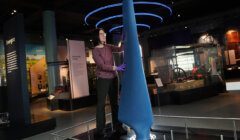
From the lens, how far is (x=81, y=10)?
35.9 feet


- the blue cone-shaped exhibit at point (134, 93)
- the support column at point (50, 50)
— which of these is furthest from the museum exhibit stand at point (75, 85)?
the blue cone-shaped exhibit at point (134, 93)

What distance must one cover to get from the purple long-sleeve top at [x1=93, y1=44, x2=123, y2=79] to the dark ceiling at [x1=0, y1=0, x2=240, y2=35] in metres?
4.44

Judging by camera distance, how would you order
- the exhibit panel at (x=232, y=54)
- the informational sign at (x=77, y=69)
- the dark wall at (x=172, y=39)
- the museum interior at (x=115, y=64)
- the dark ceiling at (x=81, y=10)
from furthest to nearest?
the dark wall at (x=172, y=39) < the exhibit panel at (x=232, y=54) < the dark ceiling at (x=81, y=10) < the informational sign at (x=77, y=69) < the museum interior at (x=115, y=64)

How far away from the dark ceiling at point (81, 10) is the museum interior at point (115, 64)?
44 mm

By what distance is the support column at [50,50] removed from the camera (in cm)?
904

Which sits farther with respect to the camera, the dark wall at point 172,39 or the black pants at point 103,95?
the dark wall at point 172,39

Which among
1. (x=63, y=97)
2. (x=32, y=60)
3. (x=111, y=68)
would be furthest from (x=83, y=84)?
(x=32, y=60)

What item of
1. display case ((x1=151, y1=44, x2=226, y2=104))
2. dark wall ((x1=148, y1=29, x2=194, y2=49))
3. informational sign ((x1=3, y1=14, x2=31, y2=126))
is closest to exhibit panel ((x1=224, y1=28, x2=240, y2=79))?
dark wall ((x1=148, y1=29, x2=194, y2=49))

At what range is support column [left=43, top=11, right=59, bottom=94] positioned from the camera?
9039 mm

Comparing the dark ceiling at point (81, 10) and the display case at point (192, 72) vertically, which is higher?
the dark ceiling at point (81, 10)

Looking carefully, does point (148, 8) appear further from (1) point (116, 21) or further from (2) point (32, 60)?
(2) point (32, 60)

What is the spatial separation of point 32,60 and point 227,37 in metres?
10.9

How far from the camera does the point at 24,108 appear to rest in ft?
15.3

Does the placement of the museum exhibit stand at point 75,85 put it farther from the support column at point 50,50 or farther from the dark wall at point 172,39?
the dark wall at point 172,39
